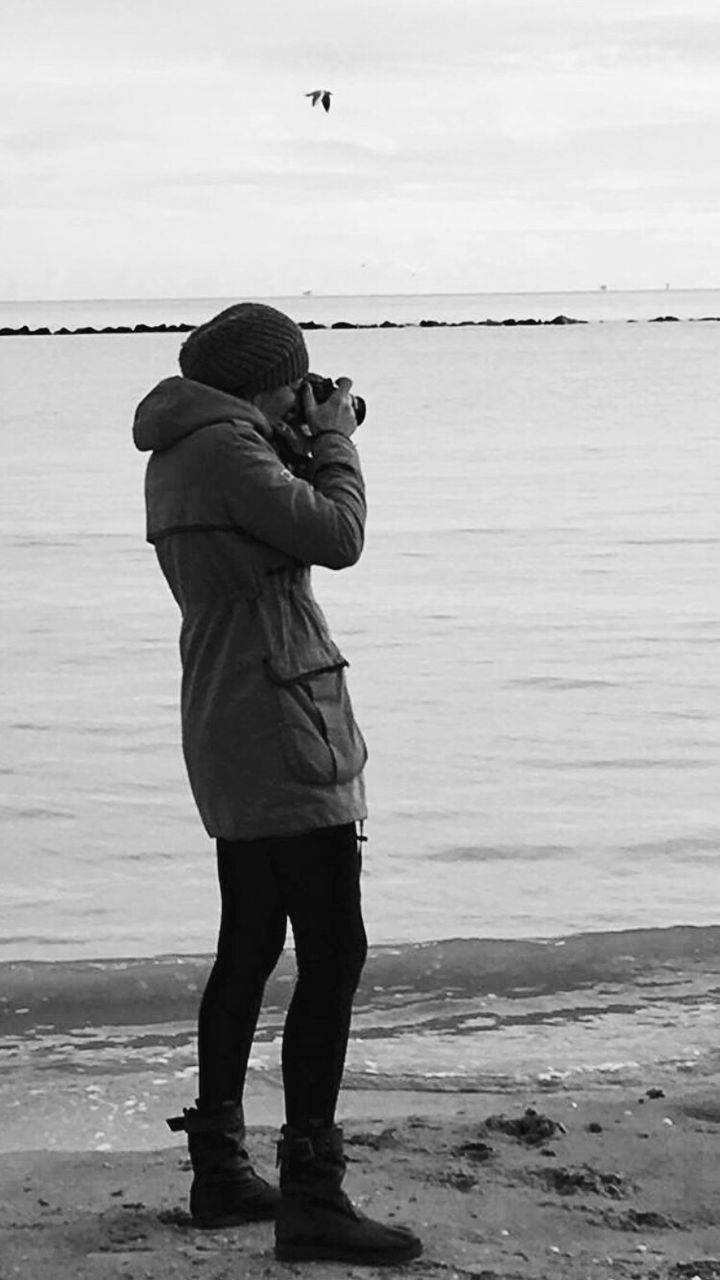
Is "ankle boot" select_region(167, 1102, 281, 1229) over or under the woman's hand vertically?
under

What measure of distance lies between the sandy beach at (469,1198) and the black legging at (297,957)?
0.34m

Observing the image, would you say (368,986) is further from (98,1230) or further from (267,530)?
(267,530)

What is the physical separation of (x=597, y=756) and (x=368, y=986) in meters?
4.47

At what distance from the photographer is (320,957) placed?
12.5ft

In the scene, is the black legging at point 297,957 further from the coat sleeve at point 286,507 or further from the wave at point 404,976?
the wave at point 404,976

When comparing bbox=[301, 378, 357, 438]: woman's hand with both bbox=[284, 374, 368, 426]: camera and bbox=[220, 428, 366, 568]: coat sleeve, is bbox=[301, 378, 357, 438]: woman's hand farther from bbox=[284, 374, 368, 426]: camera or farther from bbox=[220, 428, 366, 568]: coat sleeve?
bbox=[220, 428, 366, 568]: coat sleeve

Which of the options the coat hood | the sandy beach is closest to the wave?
the sandy beach

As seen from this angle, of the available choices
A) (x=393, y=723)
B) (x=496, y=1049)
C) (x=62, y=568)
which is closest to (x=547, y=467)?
(x=62, y=568)

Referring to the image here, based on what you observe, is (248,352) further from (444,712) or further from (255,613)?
(444,712)

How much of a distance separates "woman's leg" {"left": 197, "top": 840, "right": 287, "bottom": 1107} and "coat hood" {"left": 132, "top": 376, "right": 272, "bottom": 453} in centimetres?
79

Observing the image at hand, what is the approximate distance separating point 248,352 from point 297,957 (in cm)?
116

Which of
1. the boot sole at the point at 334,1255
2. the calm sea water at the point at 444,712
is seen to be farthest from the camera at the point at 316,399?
the calm sea water at the point at 444,712

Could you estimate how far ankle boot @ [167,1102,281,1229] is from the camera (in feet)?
13.1

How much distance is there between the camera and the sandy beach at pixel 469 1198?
3.91 metres
